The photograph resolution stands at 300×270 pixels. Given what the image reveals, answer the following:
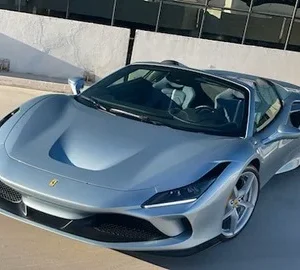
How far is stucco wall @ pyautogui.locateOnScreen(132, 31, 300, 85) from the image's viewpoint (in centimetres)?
940

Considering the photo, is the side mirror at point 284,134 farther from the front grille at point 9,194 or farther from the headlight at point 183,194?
the front grille at point 9,194

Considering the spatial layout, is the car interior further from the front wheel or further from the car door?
the front wheel

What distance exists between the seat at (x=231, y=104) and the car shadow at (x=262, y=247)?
34.9 inches

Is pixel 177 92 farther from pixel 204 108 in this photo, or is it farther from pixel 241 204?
pixel 241 204

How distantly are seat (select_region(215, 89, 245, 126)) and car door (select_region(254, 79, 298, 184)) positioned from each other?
6.1 inches

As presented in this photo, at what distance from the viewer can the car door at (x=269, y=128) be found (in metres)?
4.05

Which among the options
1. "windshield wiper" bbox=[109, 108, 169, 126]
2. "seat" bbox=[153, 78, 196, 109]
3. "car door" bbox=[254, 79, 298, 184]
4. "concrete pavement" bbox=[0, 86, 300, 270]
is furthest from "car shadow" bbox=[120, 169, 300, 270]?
"seat" bbox=[153, 78, 196, 109]

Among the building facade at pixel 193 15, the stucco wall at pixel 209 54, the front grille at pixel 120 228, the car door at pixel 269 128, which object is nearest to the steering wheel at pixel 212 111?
the car door at pixel 269 128

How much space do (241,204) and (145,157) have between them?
93 cm

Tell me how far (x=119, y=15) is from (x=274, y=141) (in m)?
9.85

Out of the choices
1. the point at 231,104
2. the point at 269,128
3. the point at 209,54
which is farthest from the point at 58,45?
the point at 269,128

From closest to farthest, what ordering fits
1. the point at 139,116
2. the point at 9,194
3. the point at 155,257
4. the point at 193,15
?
the point at 9,194
the point at 155,257
the point at 139,116
the point at 193,15

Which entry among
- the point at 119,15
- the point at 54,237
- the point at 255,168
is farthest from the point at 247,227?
the point at 119,15

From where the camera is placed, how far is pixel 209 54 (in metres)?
A: 9.55
